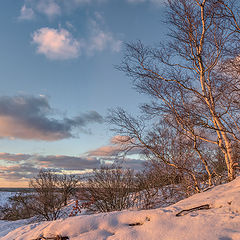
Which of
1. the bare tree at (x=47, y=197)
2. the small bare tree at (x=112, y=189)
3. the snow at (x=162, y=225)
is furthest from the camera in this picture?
the bare tree at (x=47, y=197)

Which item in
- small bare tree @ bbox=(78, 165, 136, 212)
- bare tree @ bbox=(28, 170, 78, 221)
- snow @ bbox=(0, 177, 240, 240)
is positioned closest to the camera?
snow @ bbox=(0, 177, 240, 240)

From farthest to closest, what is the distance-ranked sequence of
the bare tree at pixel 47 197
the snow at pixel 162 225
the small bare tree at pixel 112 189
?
the bare tree at pixel 47 197 → the small bare tree at pixel 112 189 → the snow at pixel 162 225

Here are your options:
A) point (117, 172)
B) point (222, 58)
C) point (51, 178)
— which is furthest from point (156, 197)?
point (51, 178)

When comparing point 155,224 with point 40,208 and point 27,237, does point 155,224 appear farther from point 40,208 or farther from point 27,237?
point 40,208

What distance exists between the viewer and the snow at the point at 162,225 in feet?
8.64

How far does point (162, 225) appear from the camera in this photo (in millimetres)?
2977

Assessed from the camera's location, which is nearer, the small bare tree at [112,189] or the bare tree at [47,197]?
the small bare tree at [112,189]

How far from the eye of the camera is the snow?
263cm

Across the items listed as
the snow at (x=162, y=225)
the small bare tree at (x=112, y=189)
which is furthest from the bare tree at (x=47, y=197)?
the snow at (x=162, y=225)

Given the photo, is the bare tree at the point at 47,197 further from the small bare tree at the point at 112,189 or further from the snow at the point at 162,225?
the snow at the point at 162,225

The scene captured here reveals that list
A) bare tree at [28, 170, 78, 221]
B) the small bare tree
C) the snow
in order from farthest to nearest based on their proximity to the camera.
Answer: bare tree at [28, 170, 78, 221] < the small bare tree < the snow

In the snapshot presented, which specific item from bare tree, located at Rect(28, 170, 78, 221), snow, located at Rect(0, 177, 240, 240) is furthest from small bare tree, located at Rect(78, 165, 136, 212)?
snow, located at Rect(0, 177, 240, 240)

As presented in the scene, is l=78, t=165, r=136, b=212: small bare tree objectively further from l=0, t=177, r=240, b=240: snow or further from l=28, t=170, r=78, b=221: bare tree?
l=0, t=177, r=240, b=240: snow

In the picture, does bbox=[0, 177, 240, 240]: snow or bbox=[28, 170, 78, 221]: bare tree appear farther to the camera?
bbox=[28, 170, 78, 221]: bare tree
